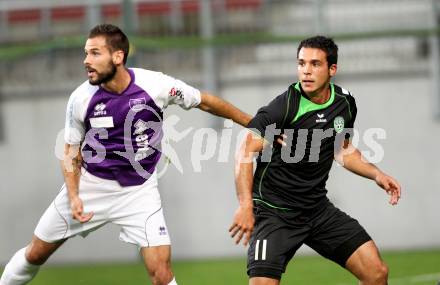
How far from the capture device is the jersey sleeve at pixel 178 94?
6562mm

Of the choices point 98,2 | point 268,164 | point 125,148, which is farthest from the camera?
point 98,2

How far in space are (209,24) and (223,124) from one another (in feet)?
3.71

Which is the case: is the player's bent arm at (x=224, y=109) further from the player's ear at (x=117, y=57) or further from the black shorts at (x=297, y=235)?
the black shorts at (x=297, y=235)

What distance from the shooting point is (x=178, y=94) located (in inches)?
260

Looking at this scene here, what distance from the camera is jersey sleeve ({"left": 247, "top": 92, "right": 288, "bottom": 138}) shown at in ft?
19.0

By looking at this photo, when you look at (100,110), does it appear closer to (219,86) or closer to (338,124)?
(338,124)

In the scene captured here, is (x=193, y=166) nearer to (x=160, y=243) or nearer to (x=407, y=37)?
(x=407, y=37)

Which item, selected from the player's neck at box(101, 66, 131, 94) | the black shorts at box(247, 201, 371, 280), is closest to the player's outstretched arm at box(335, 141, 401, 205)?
the black shorts at box(247, 201, 371, 280)

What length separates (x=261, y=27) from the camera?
10.9m

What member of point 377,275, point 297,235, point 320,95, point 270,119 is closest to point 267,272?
point 297,235

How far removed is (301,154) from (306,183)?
0.18m

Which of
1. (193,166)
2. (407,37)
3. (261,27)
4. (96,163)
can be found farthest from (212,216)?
(96,163)

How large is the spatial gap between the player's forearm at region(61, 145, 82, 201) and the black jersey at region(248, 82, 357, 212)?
1214mm

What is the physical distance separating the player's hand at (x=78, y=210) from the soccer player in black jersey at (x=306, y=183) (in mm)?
1118
